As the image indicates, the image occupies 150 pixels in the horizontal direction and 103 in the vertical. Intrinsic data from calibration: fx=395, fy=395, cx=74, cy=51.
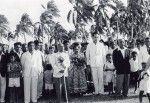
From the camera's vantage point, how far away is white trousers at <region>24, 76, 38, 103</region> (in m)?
12.6

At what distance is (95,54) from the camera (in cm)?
1358

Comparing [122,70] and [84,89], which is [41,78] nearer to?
[84,89]

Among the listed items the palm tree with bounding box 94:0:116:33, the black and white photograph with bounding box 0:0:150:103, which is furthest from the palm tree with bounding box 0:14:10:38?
the black and white photograph with bounding box 0:0:150:103

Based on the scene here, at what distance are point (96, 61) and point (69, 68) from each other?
3.27ft

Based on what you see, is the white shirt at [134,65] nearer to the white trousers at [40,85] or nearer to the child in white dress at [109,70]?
the child in white dress at [109,70]

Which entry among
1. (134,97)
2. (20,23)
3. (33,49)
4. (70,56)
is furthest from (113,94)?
(20,23)

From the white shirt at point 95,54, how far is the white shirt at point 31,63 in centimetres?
188

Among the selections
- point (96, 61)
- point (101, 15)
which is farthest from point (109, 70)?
point (101, 15)

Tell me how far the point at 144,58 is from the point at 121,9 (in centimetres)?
2163

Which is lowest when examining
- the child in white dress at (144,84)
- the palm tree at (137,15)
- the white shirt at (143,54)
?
the child in white dress at (144,84)

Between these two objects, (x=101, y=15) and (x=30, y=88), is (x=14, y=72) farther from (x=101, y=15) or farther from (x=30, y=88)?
(x=101, y=15)

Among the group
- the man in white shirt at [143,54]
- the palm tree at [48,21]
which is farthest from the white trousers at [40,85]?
the palm tree at [48,21]

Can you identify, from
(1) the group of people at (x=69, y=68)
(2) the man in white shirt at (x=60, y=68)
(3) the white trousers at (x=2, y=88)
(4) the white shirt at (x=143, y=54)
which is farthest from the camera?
(4) the white shirt at (x=143, y=54)

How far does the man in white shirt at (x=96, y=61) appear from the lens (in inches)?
533
